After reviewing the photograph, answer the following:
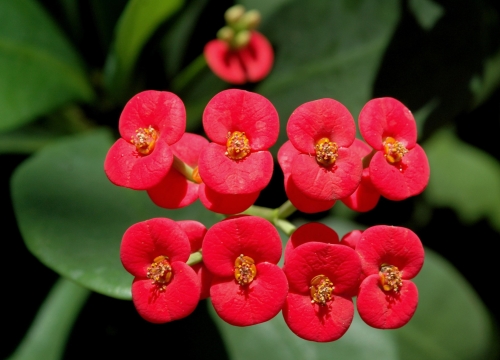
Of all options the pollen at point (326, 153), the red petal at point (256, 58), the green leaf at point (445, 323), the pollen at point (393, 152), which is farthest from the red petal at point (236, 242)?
the green leaf at point (445, 323)

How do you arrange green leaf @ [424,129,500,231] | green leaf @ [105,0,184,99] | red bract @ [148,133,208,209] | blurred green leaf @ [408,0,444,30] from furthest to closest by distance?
green leaf @ [424,129,500,231] < blurred green leaf @ [408,0,444,30] < green leaf @ [105,0,184,99] < red bract @ [148,133,208,209]

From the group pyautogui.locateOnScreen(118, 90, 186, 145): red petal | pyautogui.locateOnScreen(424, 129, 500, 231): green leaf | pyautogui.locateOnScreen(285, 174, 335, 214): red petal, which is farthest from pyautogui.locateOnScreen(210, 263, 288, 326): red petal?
pyautogui.locateOnScreen(424, 129, 500, 231): green leaf

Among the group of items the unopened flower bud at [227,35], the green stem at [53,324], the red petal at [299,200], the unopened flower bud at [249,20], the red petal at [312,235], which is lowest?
the green stem at [53,324]

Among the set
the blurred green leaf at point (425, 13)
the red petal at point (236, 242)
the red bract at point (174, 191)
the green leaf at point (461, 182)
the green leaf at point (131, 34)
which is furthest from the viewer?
the green leaf at point (461, 182)

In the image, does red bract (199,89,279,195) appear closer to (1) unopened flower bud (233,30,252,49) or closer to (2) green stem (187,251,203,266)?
(2) green stem (187,251,203,266)

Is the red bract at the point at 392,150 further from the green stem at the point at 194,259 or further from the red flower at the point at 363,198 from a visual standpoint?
the green stem at the point at 194,259
